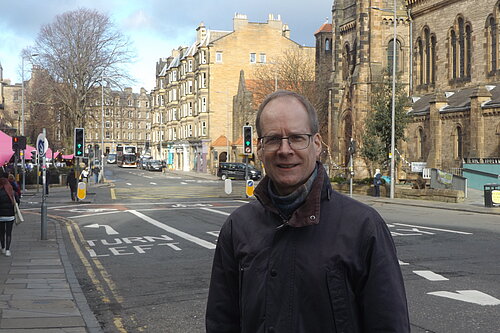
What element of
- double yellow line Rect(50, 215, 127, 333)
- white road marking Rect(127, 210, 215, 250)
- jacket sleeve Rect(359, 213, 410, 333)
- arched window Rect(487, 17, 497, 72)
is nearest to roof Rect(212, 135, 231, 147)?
arched window Rect(487, 17, 497, 72)

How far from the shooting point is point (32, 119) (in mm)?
69500

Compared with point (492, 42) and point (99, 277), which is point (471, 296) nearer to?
point (99, 277)

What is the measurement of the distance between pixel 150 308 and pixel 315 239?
20.8 feet

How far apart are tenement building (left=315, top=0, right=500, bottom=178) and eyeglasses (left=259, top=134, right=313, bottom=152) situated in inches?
1495

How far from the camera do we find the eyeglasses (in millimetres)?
2566

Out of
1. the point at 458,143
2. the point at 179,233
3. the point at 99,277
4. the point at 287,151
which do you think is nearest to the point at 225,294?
the point at 287,151

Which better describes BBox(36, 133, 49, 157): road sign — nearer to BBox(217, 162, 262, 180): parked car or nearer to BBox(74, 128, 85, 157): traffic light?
BBox(74, 128, 85, 157): traffic light

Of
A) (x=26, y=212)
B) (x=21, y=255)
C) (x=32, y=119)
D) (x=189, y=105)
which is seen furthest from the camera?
(x=189, y=105)

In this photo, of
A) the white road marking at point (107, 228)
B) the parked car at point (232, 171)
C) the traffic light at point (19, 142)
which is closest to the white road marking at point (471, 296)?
the white road marking at point (107, 228)

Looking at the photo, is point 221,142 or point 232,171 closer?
point 232,171

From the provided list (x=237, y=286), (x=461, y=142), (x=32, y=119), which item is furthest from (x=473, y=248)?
(x=32, y=119)

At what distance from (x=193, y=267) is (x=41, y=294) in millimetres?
3364

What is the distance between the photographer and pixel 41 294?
352 inches

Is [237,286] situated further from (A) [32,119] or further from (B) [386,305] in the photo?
(A) [32,119]
